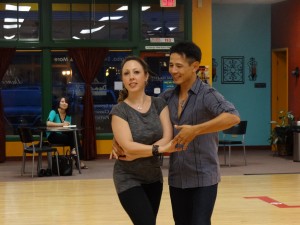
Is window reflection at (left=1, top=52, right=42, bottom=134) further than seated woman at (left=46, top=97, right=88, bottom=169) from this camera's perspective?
Yes

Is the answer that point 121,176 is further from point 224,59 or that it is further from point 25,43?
point 224,59

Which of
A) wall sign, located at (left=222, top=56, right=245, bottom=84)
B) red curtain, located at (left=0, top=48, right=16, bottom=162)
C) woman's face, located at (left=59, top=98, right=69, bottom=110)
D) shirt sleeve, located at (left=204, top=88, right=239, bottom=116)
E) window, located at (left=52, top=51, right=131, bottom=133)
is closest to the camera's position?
shirt sleeve, located at (left=204, top=88, right=239, bottom=116)

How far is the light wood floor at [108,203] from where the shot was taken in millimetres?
7148

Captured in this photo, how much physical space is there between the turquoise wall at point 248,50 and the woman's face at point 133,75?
12.1 meters

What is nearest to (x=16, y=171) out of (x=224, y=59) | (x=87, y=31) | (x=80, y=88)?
(x=80, y=88)

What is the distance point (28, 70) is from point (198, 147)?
10907 millimetres

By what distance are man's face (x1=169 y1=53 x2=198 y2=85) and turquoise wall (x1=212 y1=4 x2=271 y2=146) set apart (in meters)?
12.2

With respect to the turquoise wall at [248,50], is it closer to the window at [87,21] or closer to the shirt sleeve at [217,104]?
the window at [87,21]

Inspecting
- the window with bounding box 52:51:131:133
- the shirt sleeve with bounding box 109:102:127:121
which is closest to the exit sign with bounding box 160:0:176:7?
the window with bounding box 52:51:131:133

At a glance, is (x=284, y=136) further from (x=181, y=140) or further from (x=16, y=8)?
(x=181, y=140)

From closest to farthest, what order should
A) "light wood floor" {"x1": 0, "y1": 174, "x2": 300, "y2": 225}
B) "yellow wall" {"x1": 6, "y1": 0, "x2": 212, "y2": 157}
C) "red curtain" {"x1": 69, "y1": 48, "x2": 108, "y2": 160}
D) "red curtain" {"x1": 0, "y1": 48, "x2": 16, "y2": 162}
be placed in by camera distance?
1. "light wood floor" {"x1": 0, "y1": 174, "x2": 300, "y2": 225}
2. "red curtain" {"x1": 0, "y1": 48, "x2": 16, "y2": 162}
3. "red curtain" {"x1": 69, "y1": 48, "x2": 108, "y2": 160}
4. "yellow wall" {"x1": 6, "y1": 0, "x2": 212, "y2": 157}

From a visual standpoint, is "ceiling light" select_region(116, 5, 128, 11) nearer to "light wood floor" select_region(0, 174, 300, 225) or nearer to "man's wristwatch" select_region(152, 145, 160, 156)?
"light wood floor" select_region(0, 174, 300, 225)

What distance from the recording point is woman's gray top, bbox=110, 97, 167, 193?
3.61 m

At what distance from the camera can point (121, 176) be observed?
11.9ft
